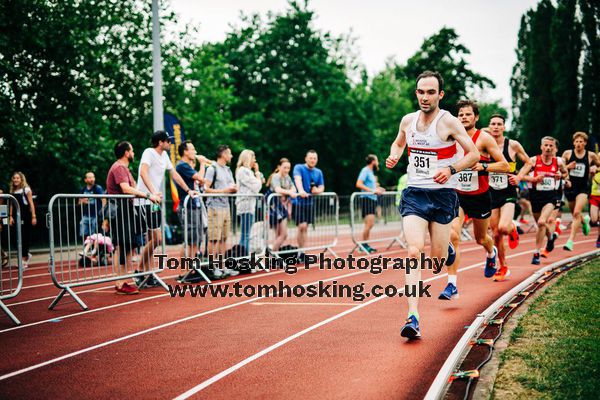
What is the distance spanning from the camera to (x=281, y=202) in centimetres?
1282

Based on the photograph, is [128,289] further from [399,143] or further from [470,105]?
[470,105]

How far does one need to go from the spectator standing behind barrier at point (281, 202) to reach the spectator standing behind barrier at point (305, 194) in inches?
8.0

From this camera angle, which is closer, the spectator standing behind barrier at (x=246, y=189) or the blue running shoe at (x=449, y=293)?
the blue running shoe at (x=449, y=293)

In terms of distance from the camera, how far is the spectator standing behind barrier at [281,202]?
12.7 metres

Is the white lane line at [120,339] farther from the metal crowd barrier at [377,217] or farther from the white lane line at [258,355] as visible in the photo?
the metal crowd barrier at [377,217]

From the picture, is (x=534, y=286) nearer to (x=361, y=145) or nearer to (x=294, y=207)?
(x=294, y=207)

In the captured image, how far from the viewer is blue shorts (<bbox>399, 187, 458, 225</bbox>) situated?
6043mm

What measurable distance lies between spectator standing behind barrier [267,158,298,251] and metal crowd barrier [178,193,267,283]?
0.45 m

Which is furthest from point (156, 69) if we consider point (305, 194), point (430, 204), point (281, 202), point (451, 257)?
point (430, 204)

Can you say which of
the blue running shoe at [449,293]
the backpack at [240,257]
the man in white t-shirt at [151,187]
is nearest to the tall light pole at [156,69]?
the backpack at [240,257]

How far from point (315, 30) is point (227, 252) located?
130 ft

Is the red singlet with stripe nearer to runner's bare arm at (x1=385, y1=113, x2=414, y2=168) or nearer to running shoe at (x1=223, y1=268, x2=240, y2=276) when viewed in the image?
runner's bare arm at (x1=385, y1=113, x2=414, y2=168)

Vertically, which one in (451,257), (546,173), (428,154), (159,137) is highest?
(159,137)

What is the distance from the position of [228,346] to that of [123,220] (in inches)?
156
